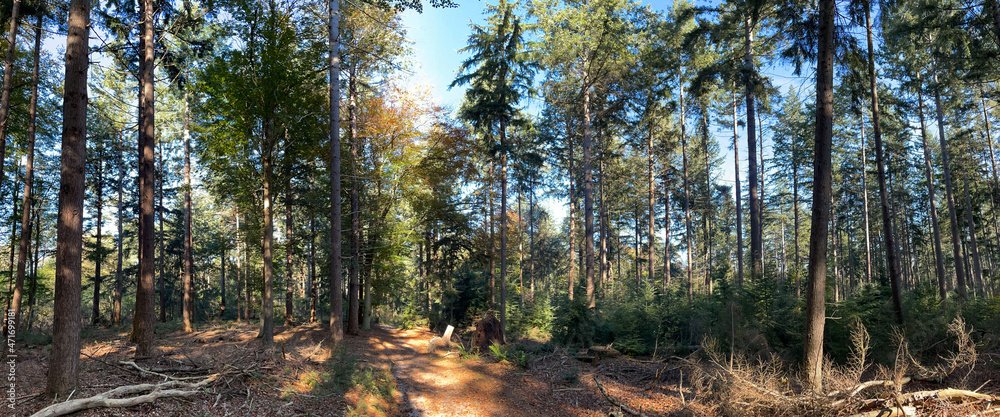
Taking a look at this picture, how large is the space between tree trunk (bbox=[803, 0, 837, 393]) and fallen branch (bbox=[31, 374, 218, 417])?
1019 centimetres

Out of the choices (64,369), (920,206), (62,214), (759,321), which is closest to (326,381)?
(64,369)

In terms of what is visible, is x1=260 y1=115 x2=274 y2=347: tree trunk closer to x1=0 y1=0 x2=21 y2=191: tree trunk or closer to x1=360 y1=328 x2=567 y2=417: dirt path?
x1=360 y1=328 x2=567 y2=417: dirt path

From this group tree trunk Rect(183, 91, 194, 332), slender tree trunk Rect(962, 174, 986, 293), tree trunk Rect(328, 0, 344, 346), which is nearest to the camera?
tree trunk Rect(328, 0, 344, 346)

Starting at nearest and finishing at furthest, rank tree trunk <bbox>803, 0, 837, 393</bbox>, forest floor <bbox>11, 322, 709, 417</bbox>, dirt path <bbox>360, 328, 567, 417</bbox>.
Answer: forest floor <bbox>11, 322, 709, 417</bbox>, tree trunk <bbox>803, 0, 837, 393</bbox>, dirt path <bbox>360, 328, 567, 417</bbox>

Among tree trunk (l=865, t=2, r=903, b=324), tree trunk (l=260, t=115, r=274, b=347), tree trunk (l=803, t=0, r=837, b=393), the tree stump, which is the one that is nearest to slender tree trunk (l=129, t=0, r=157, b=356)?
tree trunk (l=260, t=115, r=274, b=347)

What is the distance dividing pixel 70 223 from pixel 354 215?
31.4ft

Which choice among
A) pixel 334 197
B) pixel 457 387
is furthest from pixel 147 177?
pixel 457 387

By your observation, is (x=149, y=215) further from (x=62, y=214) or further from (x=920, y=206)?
(x=920, y=206)

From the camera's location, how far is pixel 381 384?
9.21 meters

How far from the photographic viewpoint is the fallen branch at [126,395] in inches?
202

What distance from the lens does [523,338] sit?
64.7 feet

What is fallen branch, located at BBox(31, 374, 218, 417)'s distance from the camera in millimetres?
5141

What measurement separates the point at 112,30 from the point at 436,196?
1133cm

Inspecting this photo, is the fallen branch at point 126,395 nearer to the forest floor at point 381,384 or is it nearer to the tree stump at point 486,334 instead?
the forest floor at point 381,384
